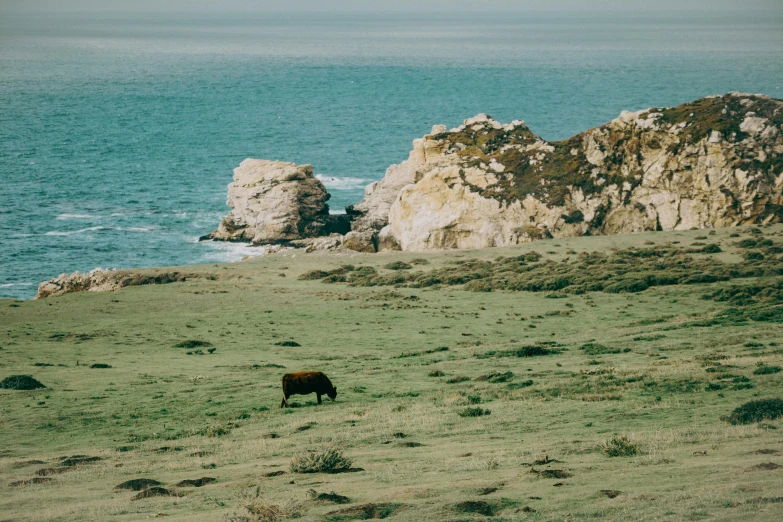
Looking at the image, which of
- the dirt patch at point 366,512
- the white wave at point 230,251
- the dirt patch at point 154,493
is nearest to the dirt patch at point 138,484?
the dirt patch at point 154,493

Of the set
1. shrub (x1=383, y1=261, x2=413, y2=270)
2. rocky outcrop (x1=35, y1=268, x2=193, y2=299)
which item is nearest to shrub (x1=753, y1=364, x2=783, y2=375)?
shrub (x1=383, y1=261, x2=413, y2=270)

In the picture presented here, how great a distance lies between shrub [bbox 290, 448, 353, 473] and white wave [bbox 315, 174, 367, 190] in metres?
101

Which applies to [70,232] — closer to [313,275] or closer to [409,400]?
[313,275]

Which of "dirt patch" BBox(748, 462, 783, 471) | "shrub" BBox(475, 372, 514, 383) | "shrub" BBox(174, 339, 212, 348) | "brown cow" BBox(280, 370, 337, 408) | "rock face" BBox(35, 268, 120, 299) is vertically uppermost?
"dirt patch" BBox(748, 462, 783, 471)

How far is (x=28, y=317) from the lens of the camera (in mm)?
52281

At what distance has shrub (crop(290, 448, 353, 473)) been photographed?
1911 centimetres

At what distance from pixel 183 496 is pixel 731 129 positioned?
70.4m

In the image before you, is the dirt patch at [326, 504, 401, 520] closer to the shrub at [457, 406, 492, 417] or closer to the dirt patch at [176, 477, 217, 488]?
the dirt patch at [176, 477, 217, 488]

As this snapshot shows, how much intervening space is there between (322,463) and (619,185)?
6383 centimetres

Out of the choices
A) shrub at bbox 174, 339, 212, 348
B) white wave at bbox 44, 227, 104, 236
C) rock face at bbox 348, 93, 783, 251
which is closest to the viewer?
shrub at bbox 174, 339, 212, 348

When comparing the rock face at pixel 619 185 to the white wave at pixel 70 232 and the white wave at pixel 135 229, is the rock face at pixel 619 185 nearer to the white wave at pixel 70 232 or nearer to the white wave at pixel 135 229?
the white wave at pixel 135 229

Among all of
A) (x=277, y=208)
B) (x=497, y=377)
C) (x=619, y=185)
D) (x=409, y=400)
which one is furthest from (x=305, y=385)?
(x=277, y=208)

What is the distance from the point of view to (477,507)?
48.6 ft

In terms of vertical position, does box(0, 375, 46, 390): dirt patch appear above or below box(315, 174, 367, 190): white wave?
above
